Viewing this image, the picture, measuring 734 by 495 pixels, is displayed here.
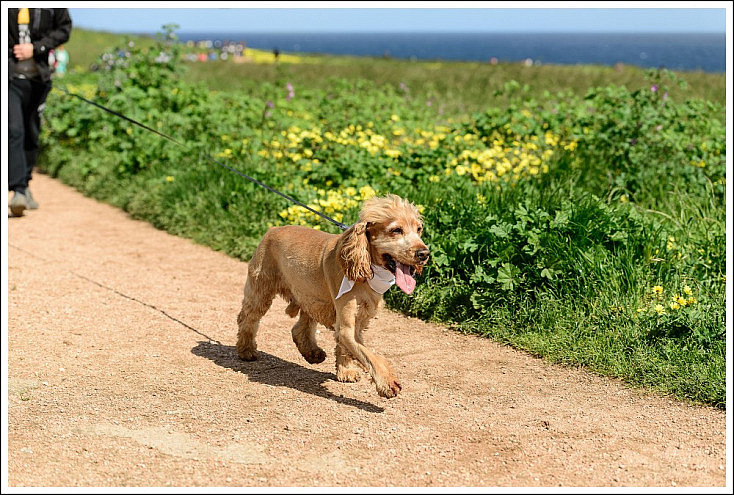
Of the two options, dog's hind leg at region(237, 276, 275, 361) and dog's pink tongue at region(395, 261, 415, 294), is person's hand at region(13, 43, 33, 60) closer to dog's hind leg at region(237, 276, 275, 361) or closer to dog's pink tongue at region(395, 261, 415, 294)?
dog's hind leg at region(237, 276, 275, 361)

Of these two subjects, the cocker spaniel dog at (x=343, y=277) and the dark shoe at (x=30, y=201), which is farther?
the dark shoe at (x=30, y=201)

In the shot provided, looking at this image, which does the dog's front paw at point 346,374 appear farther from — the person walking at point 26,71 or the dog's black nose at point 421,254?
the person walking at point 26,71

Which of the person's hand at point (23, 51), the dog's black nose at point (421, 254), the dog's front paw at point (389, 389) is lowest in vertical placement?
the dog's front paw at point (389, 389)

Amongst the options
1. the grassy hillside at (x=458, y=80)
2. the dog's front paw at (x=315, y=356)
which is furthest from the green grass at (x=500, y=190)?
the grassy hillside at (x=458, y=80)

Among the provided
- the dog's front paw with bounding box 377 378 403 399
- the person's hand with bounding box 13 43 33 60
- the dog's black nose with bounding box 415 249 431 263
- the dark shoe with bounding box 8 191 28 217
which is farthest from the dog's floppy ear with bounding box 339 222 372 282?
the dark shoe with bounding box 8 191 28 217

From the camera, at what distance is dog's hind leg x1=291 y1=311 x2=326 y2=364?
5.73 m

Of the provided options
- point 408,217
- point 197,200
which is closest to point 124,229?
point 197,200

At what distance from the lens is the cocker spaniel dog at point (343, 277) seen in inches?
187

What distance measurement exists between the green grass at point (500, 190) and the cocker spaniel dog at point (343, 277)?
1.48 meters

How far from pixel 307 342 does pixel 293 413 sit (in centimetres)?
86

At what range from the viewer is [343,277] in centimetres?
495

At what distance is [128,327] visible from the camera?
6.59 metres

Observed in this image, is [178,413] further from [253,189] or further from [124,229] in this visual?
[124,229]

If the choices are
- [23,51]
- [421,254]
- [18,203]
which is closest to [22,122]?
[23,51]
